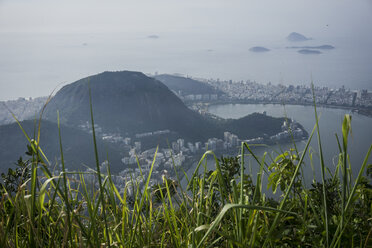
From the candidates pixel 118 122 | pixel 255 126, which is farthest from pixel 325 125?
pixel 118 122

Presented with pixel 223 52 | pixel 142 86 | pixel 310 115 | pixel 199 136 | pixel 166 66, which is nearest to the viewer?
pixel 199 136

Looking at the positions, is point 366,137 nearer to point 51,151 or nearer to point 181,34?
point 51,151

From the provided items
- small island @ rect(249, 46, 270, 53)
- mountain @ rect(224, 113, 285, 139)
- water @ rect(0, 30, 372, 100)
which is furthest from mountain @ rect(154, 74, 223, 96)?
small island @ rect(249, 46, 270, 53)

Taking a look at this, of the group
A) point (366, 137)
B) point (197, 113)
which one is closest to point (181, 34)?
point (197, 113)

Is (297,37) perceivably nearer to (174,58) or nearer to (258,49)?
(258,49)

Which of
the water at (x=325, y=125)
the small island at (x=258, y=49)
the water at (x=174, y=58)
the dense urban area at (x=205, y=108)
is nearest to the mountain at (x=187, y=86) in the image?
the dense urban area at (x=205, y=108)

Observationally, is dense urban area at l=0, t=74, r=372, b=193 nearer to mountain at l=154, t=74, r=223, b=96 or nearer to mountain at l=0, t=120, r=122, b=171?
mountain at l=154, t=74, r=223, b=96

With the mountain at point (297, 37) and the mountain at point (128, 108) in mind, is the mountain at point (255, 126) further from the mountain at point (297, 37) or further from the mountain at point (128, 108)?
the mountain at point (297, 37)
